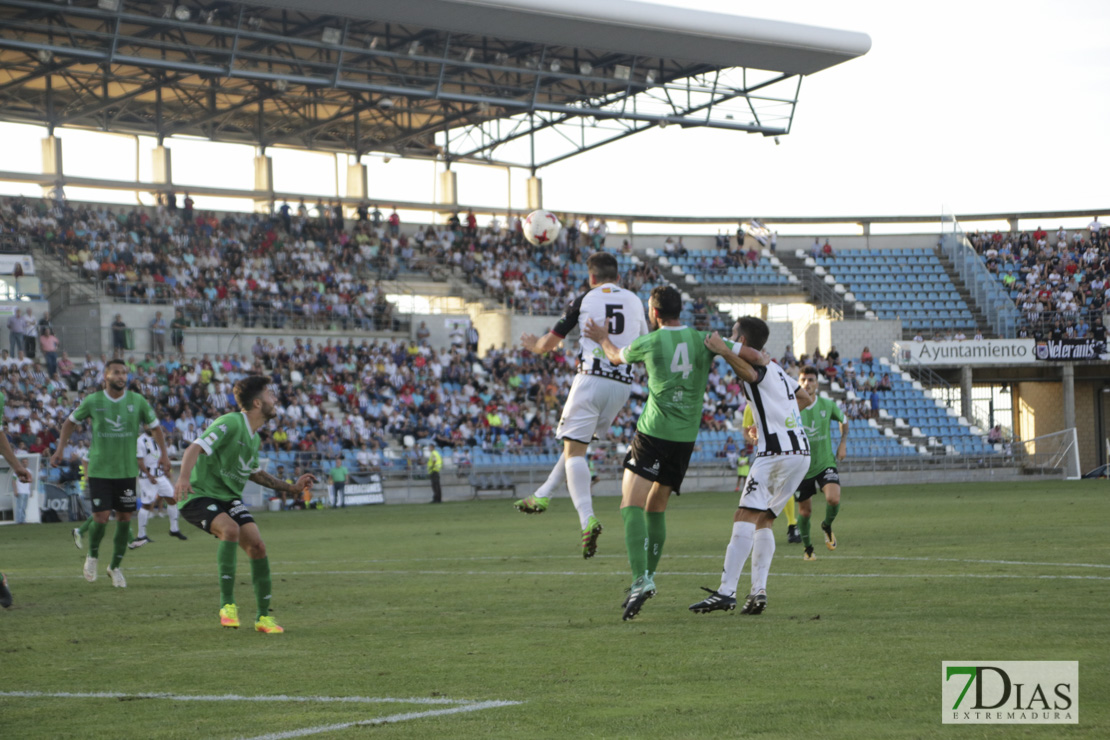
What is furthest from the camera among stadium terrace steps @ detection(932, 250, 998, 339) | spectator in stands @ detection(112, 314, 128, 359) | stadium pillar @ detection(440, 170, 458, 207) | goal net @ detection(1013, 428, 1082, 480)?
stadium pillar @ detection(440, 170, 458, 207)

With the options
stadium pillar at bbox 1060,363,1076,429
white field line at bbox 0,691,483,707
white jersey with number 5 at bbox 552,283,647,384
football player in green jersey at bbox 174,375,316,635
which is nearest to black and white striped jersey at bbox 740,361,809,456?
white jersey with number 5 at bbox 552,283,647,384

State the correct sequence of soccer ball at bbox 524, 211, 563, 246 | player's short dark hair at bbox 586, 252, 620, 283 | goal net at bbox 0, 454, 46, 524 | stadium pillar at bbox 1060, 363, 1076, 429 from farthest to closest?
stadium pillar at bbox 1060, 363, 1076, 429, goal net at bbox 0, 454, 46, 524, soccer ball at bbox 524, 211, 563, 246, player's short dark hair at bbox 586, 252, 620, 283

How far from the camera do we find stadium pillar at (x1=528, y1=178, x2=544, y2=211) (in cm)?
5209

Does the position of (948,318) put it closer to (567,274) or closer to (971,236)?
(971,236)

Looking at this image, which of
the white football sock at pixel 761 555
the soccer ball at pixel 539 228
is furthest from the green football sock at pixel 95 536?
the white football sock at pixel 761 555

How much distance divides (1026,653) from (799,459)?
2753mm

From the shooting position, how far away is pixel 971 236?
172 feet

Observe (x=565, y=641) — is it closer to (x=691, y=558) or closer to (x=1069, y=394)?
(x=691, y=558)

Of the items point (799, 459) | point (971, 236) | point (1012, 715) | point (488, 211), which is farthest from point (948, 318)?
point (1012, 715)

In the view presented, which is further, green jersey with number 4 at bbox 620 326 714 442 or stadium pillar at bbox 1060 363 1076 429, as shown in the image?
stadium pillar at bbox 1060 363 1076 429

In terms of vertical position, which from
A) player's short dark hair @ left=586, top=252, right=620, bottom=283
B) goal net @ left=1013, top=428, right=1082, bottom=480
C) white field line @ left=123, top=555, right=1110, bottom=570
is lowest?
goal net @ left=1013, top=428, right=1082, bottom=480

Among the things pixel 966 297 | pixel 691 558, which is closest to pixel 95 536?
pixel 691 558

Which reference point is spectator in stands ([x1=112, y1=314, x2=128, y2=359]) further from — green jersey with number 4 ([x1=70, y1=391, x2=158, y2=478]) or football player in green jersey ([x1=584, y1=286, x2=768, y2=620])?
football player in green jersey ([x1=584, y1=286, x2=768, y2=620])

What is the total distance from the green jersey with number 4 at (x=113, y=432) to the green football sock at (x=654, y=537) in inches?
248
